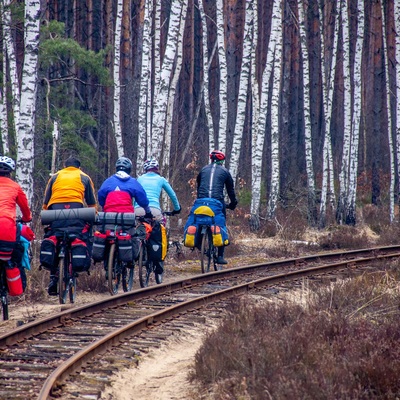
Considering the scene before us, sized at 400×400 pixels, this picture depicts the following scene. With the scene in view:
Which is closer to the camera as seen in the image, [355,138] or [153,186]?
[153,186]

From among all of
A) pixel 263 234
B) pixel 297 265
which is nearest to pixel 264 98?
pixel 263 234

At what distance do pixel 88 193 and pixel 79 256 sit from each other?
958 mm

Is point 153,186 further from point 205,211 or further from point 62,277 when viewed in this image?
point 62,277

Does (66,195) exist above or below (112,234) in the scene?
above

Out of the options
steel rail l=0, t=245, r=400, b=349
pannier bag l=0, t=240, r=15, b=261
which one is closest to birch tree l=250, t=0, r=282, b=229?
steel rail l=0, t=245, r=400, b=349

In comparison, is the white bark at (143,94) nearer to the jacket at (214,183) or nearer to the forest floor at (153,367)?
the jacket at (214,183)

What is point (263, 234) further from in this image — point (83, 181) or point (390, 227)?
point (83, 181)

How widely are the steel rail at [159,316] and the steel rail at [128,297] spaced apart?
895 mm

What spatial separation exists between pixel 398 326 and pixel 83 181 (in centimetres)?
523

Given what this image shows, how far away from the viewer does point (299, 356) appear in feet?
21.6

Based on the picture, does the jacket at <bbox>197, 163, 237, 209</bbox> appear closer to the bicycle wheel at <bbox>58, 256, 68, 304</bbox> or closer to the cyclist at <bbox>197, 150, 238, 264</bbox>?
the cyclist at <bbox>197, 150, 238, 264</bbox>

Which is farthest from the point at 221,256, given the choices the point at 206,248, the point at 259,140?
the point at 259,140

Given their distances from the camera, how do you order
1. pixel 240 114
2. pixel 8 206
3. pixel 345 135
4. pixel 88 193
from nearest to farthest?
pixel 8 206, pixel 88 193, pixel 240 114, pixel 345 135

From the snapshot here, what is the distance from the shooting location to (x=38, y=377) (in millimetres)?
6699
